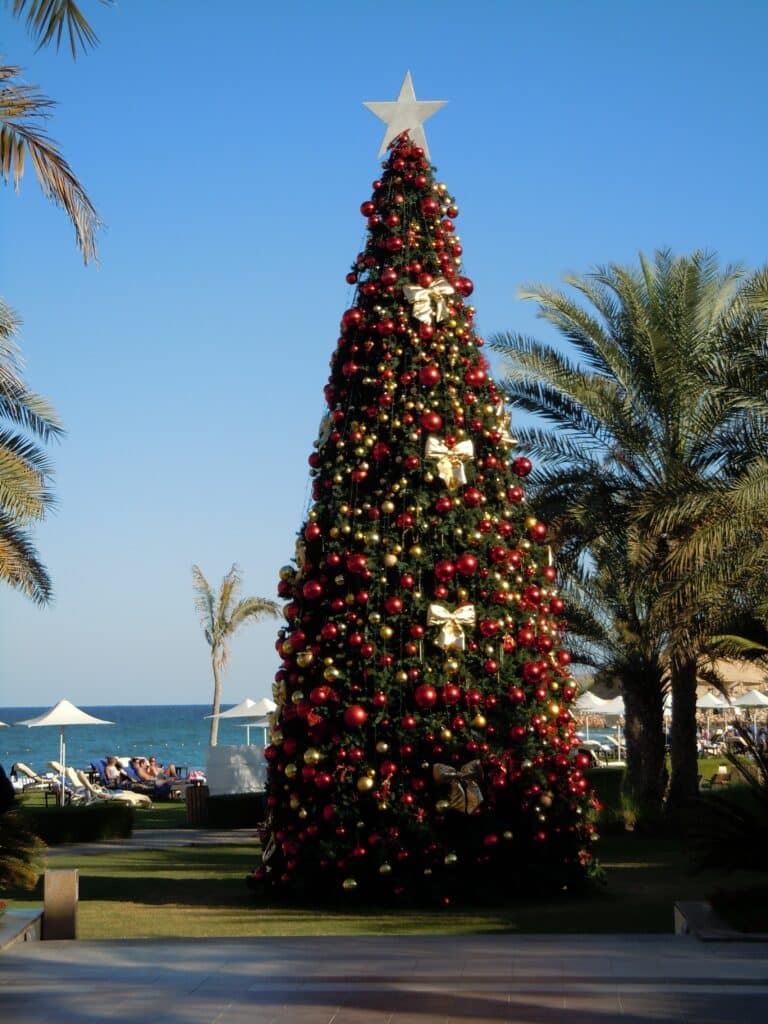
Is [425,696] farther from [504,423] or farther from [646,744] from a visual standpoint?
[646,744]

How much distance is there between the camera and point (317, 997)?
6.77 m

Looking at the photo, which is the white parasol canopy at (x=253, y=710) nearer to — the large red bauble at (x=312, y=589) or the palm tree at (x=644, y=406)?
the palm tree at (x=644, y=406)

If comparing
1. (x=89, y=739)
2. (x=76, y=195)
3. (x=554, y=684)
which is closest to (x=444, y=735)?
(x=554, y=684)

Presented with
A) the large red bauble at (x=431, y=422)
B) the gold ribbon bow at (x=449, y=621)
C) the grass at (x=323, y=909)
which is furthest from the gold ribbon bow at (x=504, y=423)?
the grass at (x=323, y=909)

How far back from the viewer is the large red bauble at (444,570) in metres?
11.4

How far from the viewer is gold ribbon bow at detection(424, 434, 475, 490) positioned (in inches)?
458

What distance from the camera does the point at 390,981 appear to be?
7180mm

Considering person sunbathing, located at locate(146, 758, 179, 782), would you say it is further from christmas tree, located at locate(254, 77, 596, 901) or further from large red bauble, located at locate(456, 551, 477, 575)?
large red bauble, located at locate(456, 551, 477, 575)

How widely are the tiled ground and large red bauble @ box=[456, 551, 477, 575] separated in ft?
11.9

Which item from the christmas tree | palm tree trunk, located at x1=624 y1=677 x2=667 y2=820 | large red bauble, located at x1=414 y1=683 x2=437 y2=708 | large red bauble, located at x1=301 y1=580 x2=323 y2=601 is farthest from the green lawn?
palm tree trunk, located at x1=624 y1=677 x2=667 y2=820

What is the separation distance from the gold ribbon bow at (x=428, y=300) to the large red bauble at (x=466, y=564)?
93.9 inches

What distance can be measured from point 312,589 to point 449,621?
4.42 feet

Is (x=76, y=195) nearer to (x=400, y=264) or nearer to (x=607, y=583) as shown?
(x=400, y=264)

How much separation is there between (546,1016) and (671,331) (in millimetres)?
14340
